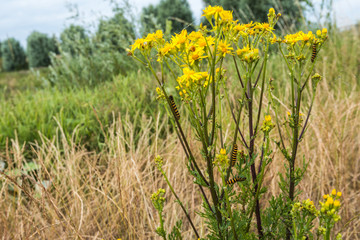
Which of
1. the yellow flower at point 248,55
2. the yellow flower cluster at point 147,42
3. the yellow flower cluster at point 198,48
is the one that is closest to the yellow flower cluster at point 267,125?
the yellow flower cluster at point 198,48

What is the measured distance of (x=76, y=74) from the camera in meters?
5.79

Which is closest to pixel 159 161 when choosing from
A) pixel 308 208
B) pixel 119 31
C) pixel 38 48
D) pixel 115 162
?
pixel 308 208

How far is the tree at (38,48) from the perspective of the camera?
16188 millimetres

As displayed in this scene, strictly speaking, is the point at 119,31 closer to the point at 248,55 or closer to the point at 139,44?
the point at 139,44

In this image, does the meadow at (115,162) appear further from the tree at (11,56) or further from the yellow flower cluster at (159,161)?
the tree at (11,56)

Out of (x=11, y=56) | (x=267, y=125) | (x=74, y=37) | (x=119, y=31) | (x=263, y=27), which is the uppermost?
(x=11, y=56)

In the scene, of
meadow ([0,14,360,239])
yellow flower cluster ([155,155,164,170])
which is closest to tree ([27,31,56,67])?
meadow ([0,14,360,239])

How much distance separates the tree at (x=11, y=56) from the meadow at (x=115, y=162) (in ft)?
51.1

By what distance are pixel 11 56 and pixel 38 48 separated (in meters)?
2.38

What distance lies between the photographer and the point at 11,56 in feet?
57.8

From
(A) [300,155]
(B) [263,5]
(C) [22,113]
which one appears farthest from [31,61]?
(A) [300,155]

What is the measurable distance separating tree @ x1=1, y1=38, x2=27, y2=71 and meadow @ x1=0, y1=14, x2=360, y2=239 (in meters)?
15.6

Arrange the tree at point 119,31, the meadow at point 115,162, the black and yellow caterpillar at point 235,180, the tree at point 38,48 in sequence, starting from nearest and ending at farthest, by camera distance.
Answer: the black and yellow caterpillar at point 235,180 → the meadow at point 115,162 → the tree at point 119,31 → the tree at point 38,48

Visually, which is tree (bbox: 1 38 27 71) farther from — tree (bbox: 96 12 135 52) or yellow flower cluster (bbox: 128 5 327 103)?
yellow flower cluster (bbox: 128 5 327 103)
